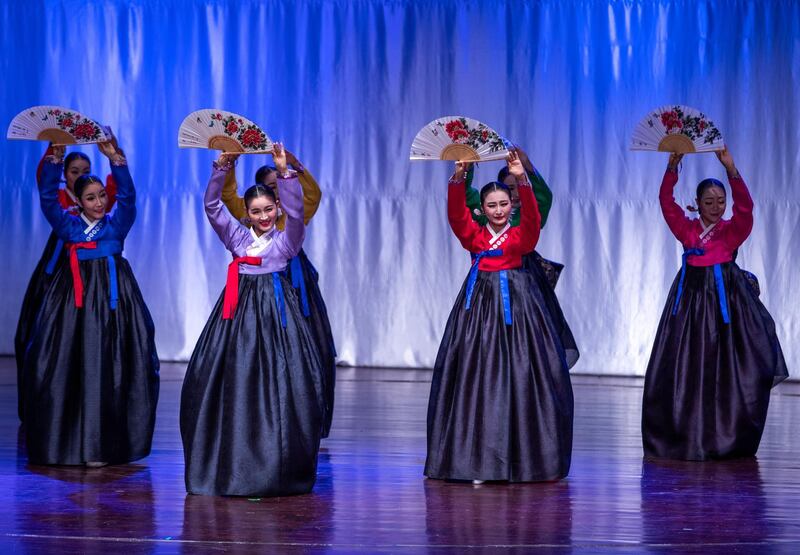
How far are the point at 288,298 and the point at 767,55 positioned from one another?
5.21 metres

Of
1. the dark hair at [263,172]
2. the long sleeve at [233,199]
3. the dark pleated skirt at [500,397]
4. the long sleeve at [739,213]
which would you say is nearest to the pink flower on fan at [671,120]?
the long sleeve at [739,213]

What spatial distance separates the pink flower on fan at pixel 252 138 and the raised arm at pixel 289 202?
98mm

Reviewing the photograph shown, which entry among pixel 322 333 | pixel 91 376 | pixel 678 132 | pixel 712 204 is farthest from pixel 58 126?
pixel 712 204

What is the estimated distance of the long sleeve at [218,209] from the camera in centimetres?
436

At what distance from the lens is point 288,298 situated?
4.38m

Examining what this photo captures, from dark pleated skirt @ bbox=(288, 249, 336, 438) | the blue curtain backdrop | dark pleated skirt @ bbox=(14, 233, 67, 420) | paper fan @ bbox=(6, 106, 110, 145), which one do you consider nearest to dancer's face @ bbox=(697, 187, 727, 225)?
dark pleated skirt @ bbox=(288, 249, 336, 438)

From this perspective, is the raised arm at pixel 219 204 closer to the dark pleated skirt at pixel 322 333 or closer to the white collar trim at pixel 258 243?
the white collar trim at pixel 258 243

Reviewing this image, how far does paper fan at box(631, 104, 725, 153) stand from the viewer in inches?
205

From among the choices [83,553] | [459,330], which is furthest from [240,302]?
[83,553]

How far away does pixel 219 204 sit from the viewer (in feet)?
14.4

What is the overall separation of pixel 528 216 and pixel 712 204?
1.25 meters

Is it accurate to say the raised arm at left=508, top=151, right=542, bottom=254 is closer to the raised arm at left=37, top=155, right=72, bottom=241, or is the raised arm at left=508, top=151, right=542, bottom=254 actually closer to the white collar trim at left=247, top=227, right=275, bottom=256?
the white collar trim at left=247, top=227, right=275, bottom=256

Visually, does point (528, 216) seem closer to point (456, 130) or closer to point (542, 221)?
point (456, 130)

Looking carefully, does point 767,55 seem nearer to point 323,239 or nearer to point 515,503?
point 323,239
